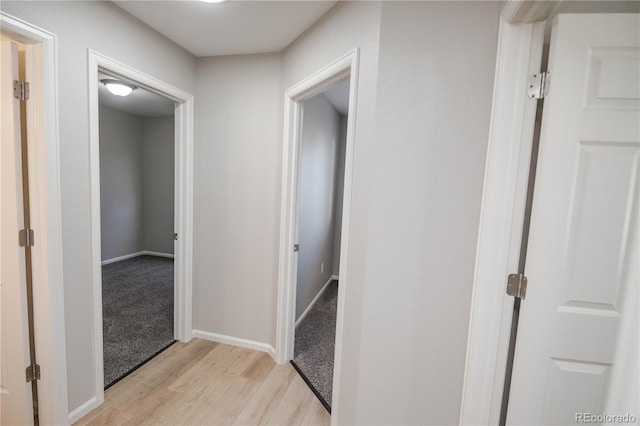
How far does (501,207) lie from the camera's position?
1.20 m

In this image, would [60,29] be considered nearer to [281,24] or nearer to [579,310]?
[281,24]

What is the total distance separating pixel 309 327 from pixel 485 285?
81.6 inches

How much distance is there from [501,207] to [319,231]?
2.42 metres

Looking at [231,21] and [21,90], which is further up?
[231,21]

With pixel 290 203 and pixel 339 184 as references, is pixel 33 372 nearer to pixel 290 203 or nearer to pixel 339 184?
pixel 290 203

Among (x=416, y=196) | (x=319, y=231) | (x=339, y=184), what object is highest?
(x=339, y=184)

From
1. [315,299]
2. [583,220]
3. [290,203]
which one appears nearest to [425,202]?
[583,220]

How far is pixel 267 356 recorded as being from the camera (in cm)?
243

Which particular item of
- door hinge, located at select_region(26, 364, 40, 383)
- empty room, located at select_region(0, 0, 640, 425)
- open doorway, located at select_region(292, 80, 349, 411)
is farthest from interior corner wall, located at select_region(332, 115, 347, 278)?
door hinge, located at select_region(26, 364, 40, 383)

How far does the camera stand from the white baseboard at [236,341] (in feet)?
8.12

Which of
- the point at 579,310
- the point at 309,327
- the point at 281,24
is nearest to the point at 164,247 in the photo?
the point at 309,327
